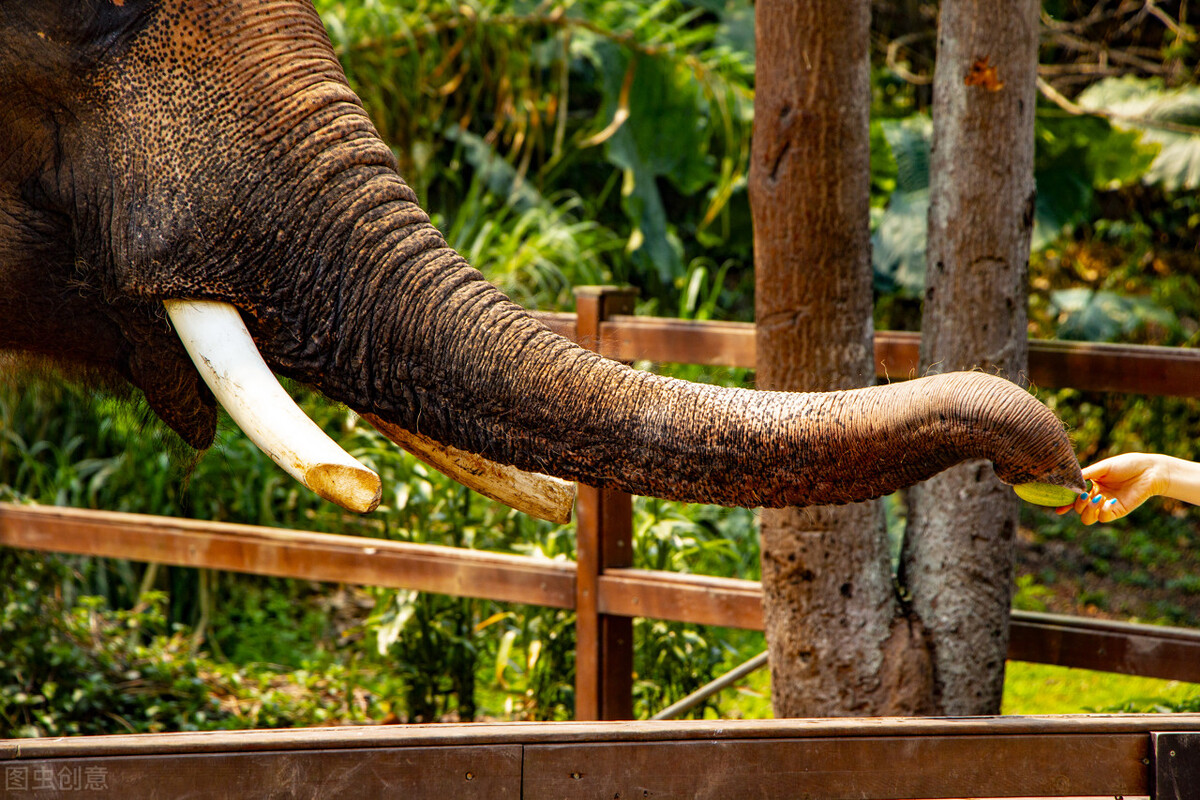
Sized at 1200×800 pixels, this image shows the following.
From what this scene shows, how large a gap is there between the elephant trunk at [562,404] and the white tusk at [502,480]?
0.45ft

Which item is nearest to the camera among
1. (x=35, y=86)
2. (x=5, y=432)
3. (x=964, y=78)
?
(x=35, y=86)

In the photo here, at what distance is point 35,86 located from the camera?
1.85 m

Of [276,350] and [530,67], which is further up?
[530,67]

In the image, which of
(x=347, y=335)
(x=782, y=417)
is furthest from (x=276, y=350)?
(x=782, y=417)

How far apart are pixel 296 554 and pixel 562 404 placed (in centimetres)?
227

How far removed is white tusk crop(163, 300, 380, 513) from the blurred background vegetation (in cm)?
47

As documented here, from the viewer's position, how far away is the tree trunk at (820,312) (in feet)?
9.27

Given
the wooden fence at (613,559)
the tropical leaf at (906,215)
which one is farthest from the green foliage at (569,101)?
the wooden fence at (613,559)

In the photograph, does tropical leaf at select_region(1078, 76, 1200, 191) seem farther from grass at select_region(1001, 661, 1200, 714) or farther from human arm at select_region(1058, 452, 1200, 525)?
human arm at select_region(1058, 452, 1200, 525)

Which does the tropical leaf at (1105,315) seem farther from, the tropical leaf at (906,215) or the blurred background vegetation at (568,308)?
the tropical leaf at (906,215)

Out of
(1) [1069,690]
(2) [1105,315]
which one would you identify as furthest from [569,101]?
(1) [1069,690]

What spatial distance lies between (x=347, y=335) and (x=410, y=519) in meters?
2.77

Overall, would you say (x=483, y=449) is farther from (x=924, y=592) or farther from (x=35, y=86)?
(x=924, y=592)

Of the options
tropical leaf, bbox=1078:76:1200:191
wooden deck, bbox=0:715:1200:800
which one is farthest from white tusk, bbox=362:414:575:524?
tropical leaf, bbox=1078:76:1200:191
